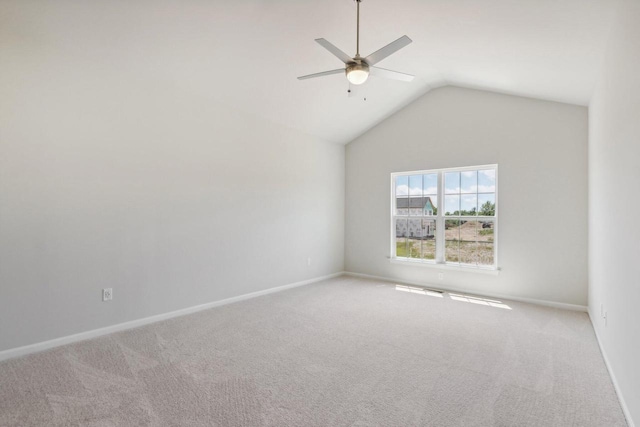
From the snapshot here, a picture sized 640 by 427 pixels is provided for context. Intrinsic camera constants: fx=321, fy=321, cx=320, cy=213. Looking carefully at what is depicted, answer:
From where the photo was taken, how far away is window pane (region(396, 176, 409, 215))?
5.64 metres

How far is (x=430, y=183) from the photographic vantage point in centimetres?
537

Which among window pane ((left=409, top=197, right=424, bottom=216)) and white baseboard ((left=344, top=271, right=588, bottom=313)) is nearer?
white baseboard ((left=344, top=271, right=588, bottom=313))

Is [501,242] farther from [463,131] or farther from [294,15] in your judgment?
[294,15]

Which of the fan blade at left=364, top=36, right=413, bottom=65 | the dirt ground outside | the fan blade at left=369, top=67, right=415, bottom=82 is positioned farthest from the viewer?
the dirt ground outside

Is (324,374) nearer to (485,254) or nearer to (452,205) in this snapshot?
(485,254)

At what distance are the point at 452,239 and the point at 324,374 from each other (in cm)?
350

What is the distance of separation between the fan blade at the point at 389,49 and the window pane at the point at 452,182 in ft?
10.2

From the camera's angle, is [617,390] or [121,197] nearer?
[617,390]

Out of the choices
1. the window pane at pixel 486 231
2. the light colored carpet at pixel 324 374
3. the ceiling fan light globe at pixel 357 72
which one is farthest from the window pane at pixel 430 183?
the ceiling fan light globe at pixel 357 72

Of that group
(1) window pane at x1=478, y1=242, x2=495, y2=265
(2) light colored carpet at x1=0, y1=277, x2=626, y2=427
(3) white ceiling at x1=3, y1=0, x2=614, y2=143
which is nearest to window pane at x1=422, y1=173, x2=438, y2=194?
(1) window pane at x1=478, y1=242, x2=495, y2=265

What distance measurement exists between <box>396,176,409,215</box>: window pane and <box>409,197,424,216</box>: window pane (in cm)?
7

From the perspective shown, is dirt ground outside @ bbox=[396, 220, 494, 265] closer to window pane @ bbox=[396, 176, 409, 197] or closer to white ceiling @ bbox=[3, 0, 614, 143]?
window pane @ bbox=[396, 176, 409, 197]

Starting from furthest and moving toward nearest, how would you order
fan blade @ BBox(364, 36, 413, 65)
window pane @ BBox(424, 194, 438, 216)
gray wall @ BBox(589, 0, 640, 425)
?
window pane @ BBox(424, 194, 438, 216), fan blade @ BBox(364, 36, 413, 65), gray wall @ BBox(589, 0, 640, 425)

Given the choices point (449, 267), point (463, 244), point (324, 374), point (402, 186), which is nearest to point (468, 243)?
point (463, 244)
